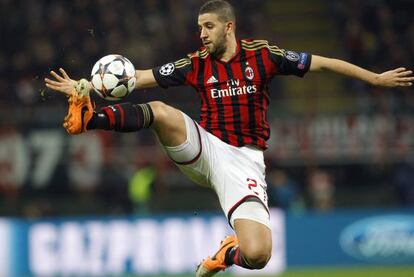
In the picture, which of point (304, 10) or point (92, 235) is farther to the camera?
point (304, 10)

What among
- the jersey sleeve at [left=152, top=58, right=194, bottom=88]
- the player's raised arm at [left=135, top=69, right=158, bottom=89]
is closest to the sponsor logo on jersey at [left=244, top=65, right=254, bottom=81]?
the jersey sleeve at [left=152, top=58, right=194, bottom=88]

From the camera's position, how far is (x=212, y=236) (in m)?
14.5

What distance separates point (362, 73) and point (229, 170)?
1.21m

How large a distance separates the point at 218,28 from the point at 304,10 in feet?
39.6

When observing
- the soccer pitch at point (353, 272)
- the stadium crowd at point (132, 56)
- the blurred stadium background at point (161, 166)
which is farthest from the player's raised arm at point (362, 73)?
the stadium crowd at point (132, 56)

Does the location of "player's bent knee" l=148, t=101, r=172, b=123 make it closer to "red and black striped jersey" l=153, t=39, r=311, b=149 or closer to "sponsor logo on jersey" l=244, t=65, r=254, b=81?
"red and black striped jersey" l=153, t=39, r=311, b=149

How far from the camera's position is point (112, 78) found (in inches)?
299

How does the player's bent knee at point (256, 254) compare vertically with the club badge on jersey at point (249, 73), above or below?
below

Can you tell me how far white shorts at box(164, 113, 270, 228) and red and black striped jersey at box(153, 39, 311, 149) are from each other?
0.31 ft

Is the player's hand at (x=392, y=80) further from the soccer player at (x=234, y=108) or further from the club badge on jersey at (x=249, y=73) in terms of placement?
the club badge on jersey at (x=249, y=73)

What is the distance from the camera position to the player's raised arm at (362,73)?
26.1 ft

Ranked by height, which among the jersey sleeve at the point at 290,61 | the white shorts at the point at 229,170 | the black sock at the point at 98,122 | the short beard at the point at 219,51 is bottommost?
the white shorts at the point at 229,170

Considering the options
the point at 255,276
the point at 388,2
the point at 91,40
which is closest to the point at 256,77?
the point at 255,276

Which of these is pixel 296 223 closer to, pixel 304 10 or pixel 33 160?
pixel 33 160
